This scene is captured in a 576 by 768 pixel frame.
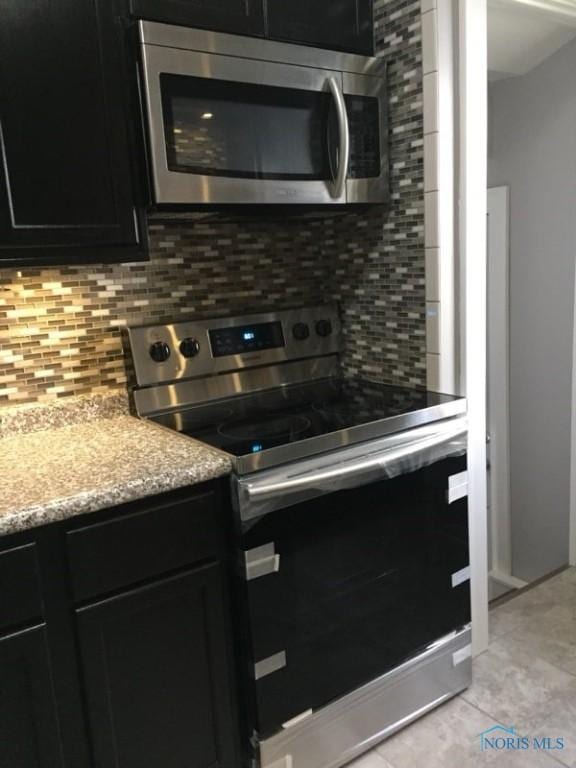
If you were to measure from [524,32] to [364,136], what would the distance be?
2.90 feet

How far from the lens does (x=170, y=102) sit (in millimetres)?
1479

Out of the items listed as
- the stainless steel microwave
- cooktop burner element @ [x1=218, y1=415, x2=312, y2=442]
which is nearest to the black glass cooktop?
cooktop burner element @ [x1=218, y1=415, x2=312, y2=442]

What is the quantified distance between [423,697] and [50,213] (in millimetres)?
1637

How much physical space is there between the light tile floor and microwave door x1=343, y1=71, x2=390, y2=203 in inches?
59.4

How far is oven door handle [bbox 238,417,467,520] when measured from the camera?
1.39 m

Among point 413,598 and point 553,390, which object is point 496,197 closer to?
point 553,390

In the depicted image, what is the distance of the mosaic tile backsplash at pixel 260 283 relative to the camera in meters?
1.70

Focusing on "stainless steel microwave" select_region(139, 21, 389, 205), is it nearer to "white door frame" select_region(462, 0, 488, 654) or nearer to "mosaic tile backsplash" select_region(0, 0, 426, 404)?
"mosaic tile backsplash" select_region(0, 0, 426, 404)

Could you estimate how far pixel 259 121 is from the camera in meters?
1.62

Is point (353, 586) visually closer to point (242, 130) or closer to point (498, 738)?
point (498, 738)

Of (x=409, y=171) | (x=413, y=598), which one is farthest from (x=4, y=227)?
(x=413, y=598)

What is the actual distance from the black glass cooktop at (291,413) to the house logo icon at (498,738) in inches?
36.4

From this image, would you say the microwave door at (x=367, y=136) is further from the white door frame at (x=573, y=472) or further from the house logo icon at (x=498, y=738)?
the house logo icon at (x=498, y=738)

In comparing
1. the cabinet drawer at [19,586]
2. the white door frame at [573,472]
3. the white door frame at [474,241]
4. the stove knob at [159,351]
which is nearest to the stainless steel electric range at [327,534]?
the stove knob at [159,351]
